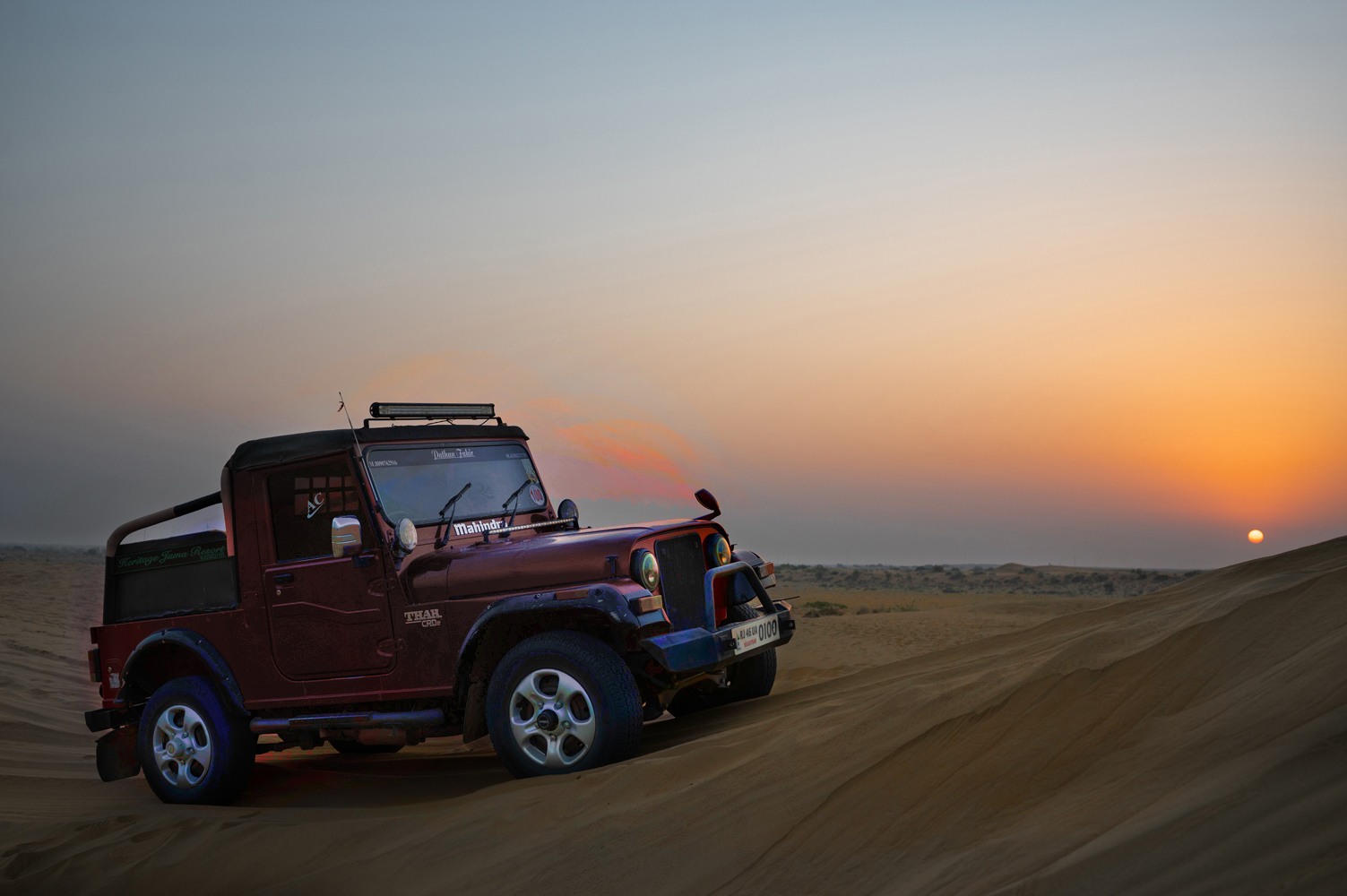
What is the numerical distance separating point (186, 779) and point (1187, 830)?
6855 mm

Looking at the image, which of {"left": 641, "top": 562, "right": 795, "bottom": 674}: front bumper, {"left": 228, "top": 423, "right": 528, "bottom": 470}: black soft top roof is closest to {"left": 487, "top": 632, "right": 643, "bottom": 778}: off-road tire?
{"left": 641, "top": 562, "right": 795, "bottom": 674}: front bumper

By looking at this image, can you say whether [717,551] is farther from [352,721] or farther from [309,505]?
[309,505]

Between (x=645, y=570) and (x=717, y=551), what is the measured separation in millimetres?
1094

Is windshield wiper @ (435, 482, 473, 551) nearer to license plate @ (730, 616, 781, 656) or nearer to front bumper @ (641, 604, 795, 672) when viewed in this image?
front bumper @ (641, 604, 795, 672)

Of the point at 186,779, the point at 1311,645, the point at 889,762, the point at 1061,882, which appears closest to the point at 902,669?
the point at 889,762

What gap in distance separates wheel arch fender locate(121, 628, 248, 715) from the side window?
929 millimetres

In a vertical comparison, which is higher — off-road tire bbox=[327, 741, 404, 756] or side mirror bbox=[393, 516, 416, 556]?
side mirror bbox=[393, 516, 416, 556]

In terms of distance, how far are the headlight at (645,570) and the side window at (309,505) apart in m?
1.98

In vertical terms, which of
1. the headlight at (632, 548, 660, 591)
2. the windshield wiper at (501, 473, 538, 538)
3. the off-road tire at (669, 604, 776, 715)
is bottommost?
the off-road tire at (669, 604, 776, 715)

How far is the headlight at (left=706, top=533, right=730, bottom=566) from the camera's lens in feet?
23.4

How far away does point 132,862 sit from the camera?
5805 mm

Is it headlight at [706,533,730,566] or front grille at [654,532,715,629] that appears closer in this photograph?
front grille at [654,532,715,629]

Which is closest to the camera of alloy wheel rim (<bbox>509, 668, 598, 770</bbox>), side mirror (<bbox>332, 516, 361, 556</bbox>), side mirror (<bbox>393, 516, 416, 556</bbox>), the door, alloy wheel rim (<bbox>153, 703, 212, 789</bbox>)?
alloy wheel rim (<bbox>509, 668, 598, 770</bbox>)

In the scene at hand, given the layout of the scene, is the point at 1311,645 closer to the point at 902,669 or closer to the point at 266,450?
the point at 902,669
